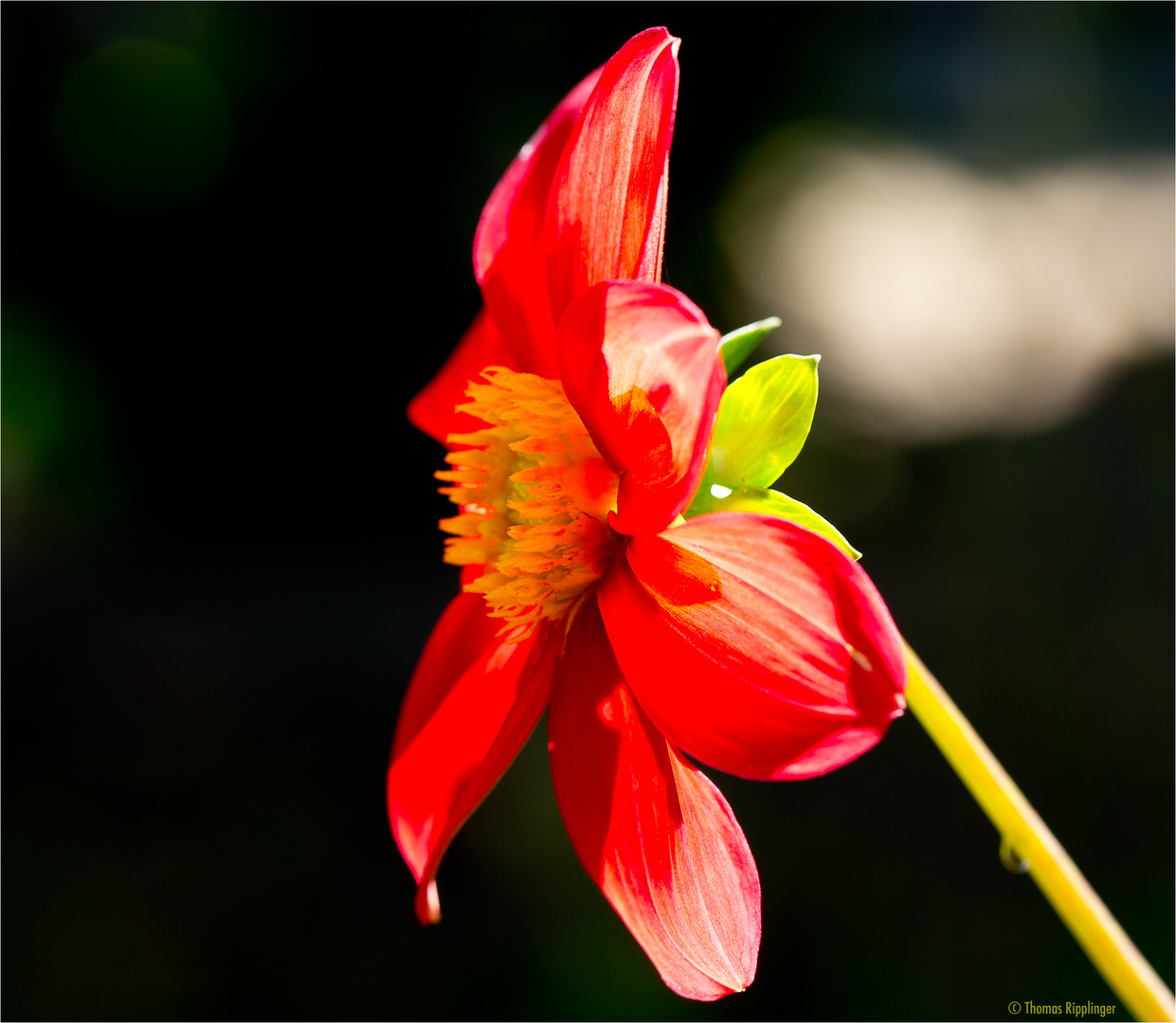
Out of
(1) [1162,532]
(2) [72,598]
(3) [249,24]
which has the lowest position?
(2) [72,598]

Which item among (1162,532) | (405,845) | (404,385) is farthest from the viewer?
(404,385)

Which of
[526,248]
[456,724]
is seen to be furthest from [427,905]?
[526,248]

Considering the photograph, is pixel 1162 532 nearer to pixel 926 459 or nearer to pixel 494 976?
pixel 926 459

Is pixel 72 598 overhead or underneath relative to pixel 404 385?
underneath

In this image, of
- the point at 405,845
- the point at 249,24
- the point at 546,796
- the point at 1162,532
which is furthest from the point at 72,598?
the point at 1162,532

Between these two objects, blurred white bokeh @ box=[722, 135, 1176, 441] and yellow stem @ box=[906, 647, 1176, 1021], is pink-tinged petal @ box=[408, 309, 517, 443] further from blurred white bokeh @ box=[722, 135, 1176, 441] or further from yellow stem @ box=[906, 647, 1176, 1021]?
blurred white bokeh @ box=[722, 135, 1176, 441]

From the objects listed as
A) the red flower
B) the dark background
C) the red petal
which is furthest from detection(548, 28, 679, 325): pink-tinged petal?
the dark background
